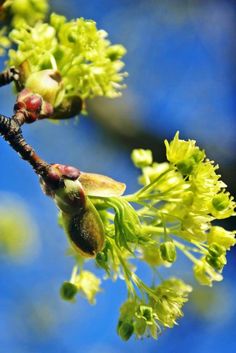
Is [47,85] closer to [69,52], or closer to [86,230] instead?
[69,52]

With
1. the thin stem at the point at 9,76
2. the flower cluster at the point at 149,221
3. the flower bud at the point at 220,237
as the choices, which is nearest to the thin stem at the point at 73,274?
the flower cluster at the point at 149,221

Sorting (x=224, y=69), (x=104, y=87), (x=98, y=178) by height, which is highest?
(x=224, y=69)

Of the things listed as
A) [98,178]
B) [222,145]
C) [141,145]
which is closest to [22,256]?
[141,145]

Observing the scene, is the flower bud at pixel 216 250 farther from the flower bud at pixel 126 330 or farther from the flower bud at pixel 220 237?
the flower bud at pixel 126 330

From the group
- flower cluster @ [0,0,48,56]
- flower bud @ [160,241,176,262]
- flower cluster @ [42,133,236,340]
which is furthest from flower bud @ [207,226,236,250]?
flower cluster @ [0,0,48,56]

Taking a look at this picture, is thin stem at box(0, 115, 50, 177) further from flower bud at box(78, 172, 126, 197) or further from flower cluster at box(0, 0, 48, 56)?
flower cluster at box(0, 0, 48, 56)

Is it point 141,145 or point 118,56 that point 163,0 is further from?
point 118,56
